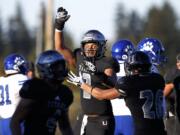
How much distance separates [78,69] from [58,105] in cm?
269

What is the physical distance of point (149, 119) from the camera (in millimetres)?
9125

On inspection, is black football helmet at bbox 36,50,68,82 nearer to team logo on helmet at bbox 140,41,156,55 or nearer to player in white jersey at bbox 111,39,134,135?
player in white jersey at bbox 111,39,134,135

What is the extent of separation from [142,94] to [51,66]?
136 cm

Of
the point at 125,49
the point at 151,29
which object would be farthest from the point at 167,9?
the point at 125,49

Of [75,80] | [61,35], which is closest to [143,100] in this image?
[75,80]

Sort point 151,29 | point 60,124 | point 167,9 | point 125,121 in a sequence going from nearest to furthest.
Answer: point 60,124 → point 125,121 → point 151,29 → point 167,9

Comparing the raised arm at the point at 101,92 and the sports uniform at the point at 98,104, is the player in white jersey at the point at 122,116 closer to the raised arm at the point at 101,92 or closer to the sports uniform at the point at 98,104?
the sports uniform at the point at 98,104

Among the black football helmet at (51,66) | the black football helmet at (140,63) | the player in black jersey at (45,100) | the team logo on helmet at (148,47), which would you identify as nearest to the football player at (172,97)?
the team logo on helmet at (148,47)

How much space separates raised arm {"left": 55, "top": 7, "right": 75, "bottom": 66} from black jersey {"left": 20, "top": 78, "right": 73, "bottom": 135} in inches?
112

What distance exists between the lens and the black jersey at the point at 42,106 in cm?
798

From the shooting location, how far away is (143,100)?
9109mm

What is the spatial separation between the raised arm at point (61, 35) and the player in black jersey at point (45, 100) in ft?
8.85

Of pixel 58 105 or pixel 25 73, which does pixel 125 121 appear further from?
pixel 58 105

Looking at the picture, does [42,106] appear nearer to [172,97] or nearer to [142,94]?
[142,94]
